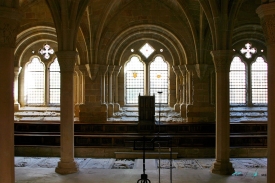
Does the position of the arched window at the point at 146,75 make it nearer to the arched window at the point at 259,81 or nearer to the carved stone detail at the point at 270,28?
the arched window at the point at 259,81

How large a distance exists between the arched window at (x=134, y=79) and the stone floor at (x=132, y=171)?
657cm

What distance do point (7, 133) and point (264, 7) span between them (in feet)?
16.6

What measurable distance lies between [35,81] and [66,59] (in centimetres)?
→ 909

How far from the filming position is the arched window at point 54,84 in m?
17.8

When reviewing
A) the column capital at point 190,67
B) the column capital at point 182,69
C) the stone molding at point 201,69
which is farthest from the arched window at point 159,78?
the stone molding at point 201,69

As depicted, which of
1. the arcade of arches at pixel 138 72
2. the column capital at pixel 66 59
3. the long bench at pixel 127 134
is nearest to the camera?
the column capital at pixel 66 59

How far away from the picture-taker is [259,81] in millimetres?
17391

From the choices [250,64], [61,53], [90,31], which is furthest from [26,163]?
[250,64]

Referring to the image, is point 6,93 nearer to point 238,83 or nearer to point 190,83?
point 190,83

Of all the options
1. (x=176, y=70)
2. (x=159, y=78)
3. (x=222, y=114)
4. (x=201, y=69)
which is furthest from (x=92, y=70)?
(x=222, y=114)

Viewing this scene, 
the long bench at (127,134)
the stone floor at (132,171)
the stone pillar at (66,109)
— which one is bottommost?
the stone floor at (132,171)

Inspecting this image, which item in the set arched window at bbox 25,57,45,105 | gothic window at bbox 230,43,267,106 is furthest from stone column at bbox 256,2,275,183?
arched window at bbox 25,57,45,105

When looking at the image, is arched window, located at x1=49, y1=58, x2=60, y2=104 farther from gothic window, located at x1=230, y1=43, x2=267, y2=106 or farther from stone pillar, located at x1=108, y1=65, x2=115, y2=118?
gothic window, located at x1=230, y1=43, x2=267, y2=106

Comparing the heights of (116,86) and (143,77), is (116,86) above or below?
below
